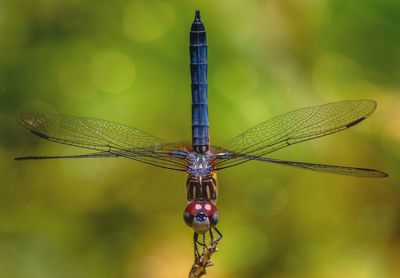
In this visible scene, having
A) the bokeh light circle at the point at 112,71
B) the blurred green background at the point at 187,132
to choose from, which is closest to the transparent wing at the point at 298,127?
the blurred green background at the point at 187,132

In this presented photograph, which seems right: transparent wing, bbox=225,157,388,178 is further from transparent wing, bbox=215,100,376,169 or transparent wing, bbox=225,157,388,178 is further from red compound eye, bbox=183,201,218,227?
red compound eye, bbox=183,201,218,227

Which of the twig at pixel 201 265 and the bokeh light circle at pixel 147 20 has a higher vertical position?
the bokeh light circle at pixel 147 20

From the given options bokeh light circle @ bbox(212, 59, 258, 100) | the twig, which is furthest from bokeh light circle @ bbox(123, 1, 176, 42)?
the twig

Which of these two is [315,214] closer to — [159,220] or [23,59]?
[159,220]

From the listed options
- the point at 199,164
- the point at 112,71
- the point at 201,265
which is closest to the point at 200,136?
the point at 199,164

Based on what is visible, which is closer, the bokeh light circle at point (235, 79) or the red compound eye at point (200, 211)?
the red compound eye at point (200, 211)

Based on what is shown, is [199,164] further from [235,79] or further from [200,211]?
[235,79]

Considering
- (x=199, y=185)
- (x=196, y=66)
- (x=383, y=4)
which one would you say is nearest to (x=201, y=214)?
(x=199, y=185)

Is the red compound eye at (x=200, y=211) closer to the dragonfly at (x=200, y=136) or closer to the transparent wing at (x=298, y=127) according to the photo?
the dragonfly at (x=200, y=136)
